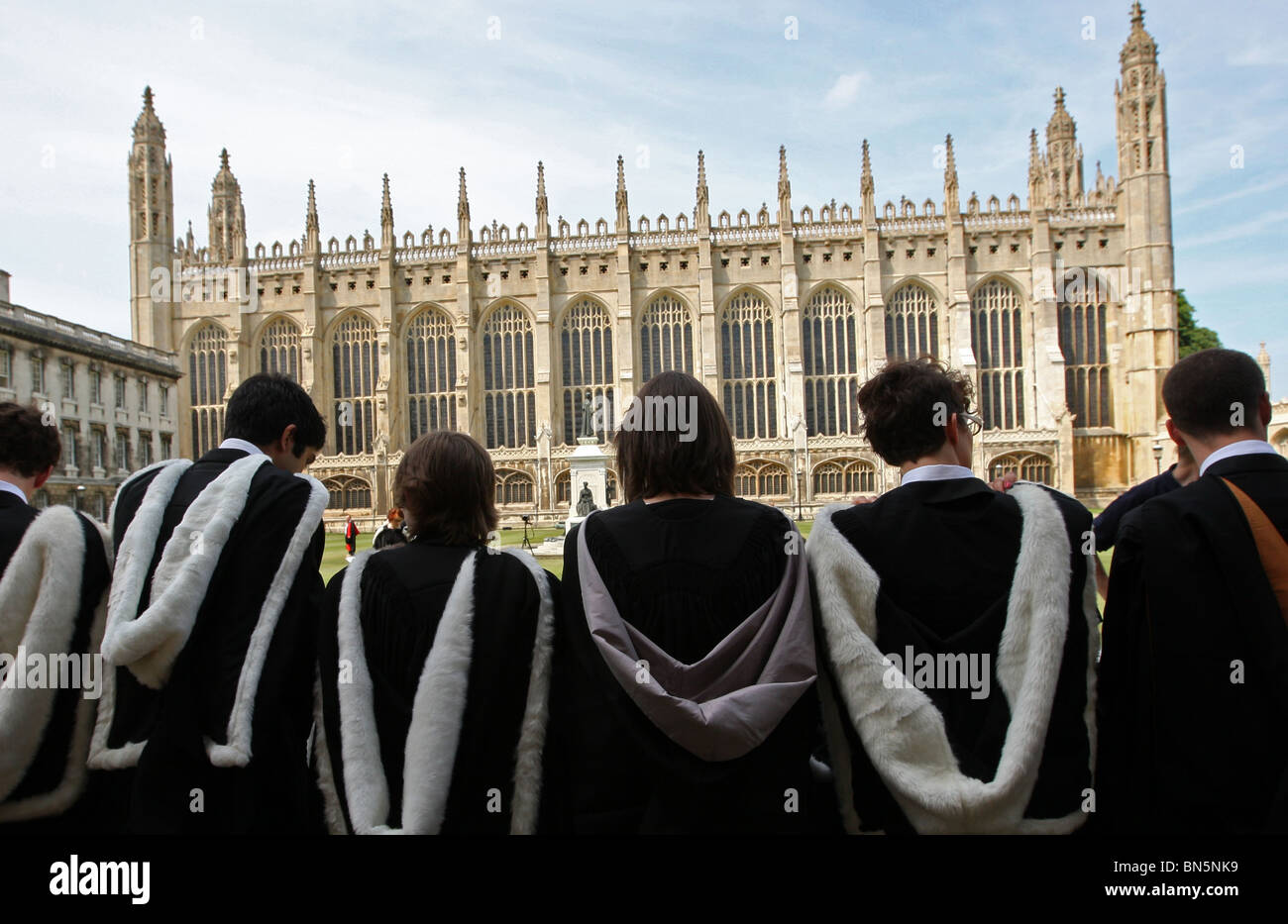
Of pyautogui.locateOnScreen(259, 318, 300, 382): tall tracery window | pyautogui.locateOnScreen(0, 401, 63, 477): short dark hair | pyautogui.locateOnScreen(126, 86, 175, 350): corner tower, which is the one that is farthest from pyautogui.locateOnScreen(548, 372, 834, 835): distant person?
pyautogui.locateOnScreen(126, 86, 175, 350): corner tower

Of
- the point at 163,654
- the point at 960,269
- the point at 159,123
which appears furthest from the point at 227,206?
the point at 163,654

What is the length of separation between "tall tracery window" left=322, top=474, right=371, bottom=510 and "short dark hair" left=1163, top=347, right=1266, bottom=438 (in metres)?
35.1

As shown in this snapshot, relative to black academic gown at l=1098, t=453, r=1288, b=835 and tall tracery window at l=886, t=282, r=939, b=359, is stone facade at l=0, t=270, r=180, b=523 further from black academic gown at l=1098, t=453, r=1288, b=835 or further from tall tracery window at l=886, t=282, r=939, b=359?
tall tracery window at l=886, t=282, r=939, b=359

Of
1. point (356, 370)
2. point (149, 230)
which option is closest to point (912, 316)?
point (356, 370)

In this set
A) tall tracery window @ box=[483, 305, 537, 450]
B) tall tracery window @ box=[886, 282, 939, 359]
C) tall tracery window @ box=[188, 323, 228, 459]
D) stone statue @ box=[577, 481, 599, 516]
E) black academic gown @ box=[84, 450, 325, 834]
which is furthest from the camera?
tall tracery window @ box=[188, 323, 228, 459]

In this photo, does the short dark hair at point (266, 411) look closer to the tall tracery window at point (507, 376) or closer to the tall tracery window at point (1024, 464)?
the tall tracery window at point (507, 376)

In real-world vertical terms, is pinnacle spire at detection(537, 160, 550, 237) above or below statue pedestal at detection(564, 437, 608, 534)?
above

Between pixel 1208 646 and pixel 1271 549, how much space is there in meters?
0.34

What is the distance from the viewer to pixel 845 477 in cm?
3294

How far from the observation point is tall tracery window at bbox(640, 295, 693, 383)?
35375mm

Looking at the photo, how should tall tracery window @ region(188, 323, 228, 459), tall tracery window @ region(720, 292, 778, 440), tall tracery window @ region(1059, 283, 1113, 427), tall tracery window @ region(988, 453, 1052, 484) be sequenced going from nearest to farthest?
tall tracery window @ region(988, 453, 1052, 484), tall tracery window @ region(1059, 283, 1113, 427), tall tracery window @ region(720, 292, 778, 440), tall tracery window @ region(188, 323, 228, 459)

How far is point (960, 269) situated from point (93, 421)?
119 ft

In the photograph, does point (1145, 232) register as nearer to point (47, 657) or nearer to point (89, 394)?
point (47, 657)
